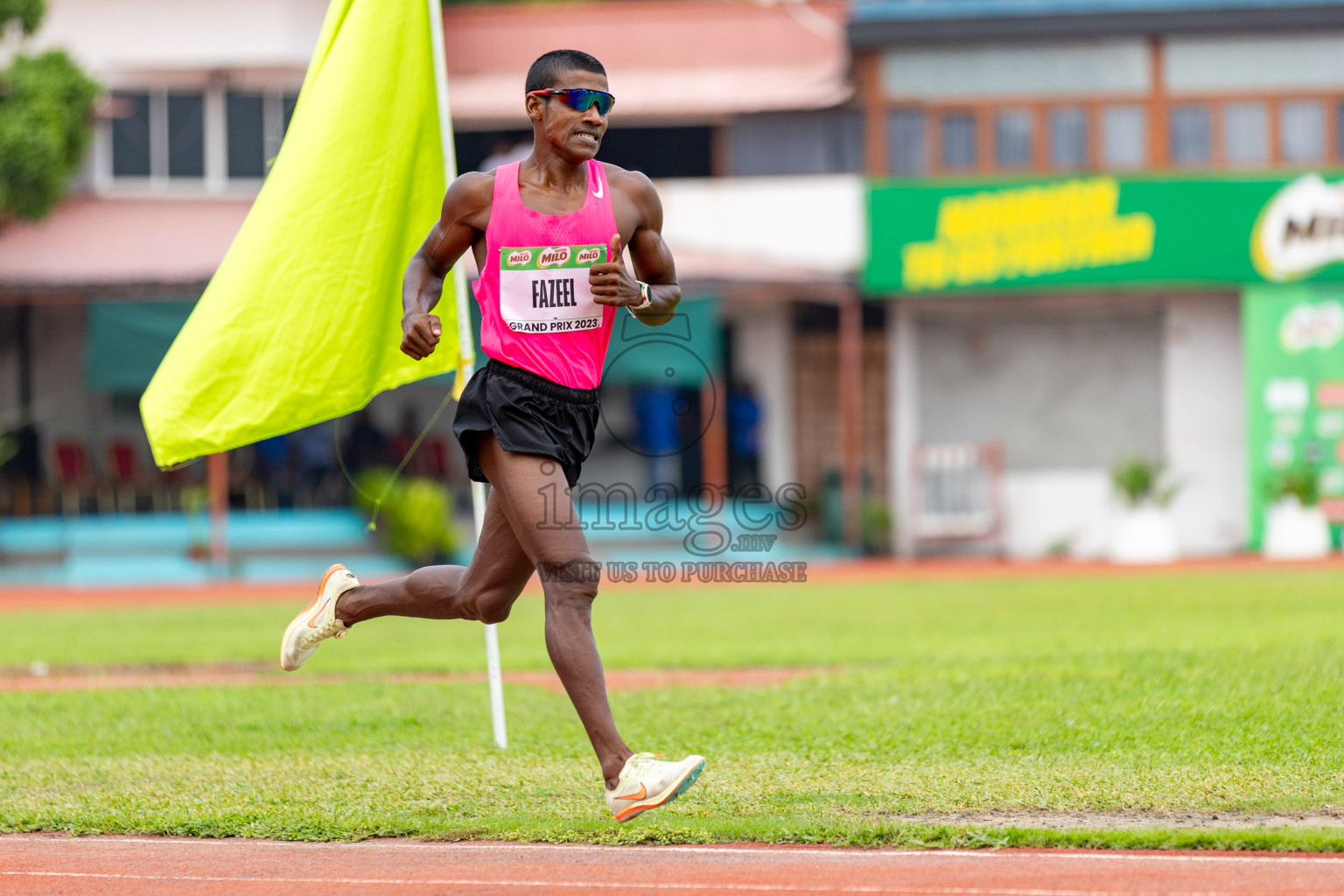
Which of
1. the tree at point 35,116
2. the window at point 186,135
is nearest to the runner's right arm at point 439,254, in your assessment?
the tree at point 35,116

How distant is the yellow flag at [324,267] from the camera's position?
718 cm

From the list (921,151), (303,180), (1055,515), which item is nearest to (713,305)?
(921,151)

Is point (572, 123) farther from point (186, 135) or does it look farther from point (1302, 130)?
point (186, 135)

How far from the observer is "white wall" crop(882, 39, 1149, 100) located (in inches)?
926

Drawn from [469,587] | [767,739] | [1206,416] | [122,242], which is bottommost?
[767,739]

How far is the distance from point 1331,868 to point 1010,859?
91cm

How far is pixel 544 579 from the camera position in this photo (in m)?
5.63

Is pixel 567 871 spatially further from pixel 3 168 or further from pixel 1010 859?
pixel 3 168

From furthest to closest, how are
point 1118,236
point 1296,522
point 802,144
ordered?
point 802,144
point 1118,236
point 1296,522

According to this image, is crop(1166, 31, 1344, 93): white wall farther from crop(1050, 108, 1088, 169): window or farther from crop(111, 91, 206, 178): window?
crop(111, 91, 206, 178): window

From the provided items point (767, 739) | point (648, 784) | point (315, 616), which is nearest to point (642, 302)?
point (648, 784)

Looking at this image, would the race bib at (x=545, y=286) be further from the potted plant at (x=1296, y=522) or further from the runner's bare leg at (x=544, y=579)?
the potted plant at (x=1296, y=522)

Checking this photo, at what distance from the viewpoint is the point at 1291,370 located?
2331 cm

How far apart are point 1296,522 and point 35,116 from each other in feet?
59.2
